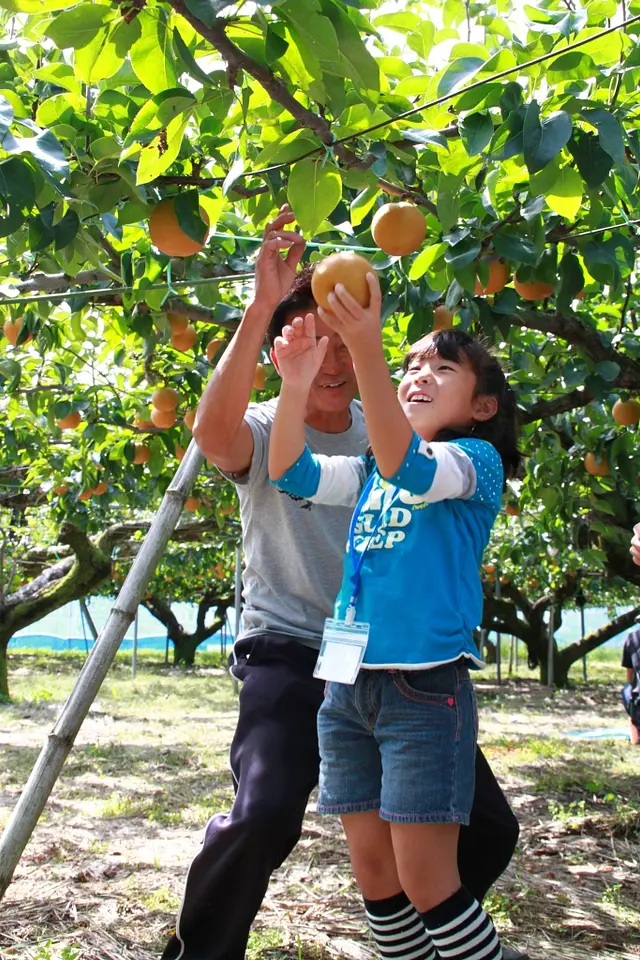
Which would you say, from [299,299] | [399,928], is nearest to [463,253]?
[299,299]

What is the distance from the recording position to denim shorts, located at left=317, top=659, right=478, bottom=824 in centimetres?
139

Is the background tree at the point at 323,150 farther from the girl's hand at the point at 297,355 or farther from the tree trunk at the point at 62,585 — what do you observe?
the tree trunk at the point at 62,585

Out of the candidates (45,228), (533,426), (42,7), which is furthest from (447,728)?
(533,426)

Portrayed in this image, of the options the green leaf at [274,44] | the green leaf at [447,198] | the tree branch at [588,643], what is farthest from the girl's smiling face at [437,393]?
the tree branch at [588,643]

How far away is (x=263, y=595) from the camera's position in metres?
1.95

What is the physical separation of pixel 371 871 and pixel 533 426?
2527 mm

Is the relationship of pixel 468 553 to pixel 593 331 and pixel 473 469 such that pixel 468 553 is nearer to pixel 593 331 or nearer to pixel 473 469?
pixel 473 469

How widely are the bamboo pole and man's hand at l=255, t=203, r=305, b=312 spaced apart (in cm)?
93

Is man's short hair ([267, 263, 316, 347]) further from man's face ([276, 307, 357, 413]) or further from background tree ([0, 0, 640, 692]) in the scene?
background tree ([0, 0, 640, 692])

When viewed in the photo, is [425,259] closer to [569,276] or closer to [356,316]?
[569,276]

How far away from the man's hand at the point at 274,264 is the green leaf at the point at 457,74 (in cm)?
41

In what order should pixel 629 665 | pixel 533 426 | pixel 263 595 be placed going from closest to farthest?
pixel 263 595
pixel 533 426
pixel 629 665

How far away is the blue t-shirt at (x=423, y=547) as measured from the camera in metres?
1.45

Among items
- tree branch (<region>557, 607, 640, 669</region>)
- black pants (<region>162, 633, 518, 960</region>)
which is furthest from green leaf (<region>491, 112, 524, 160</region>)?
tree branch (<region>557, 607, 640, 669</region>)
